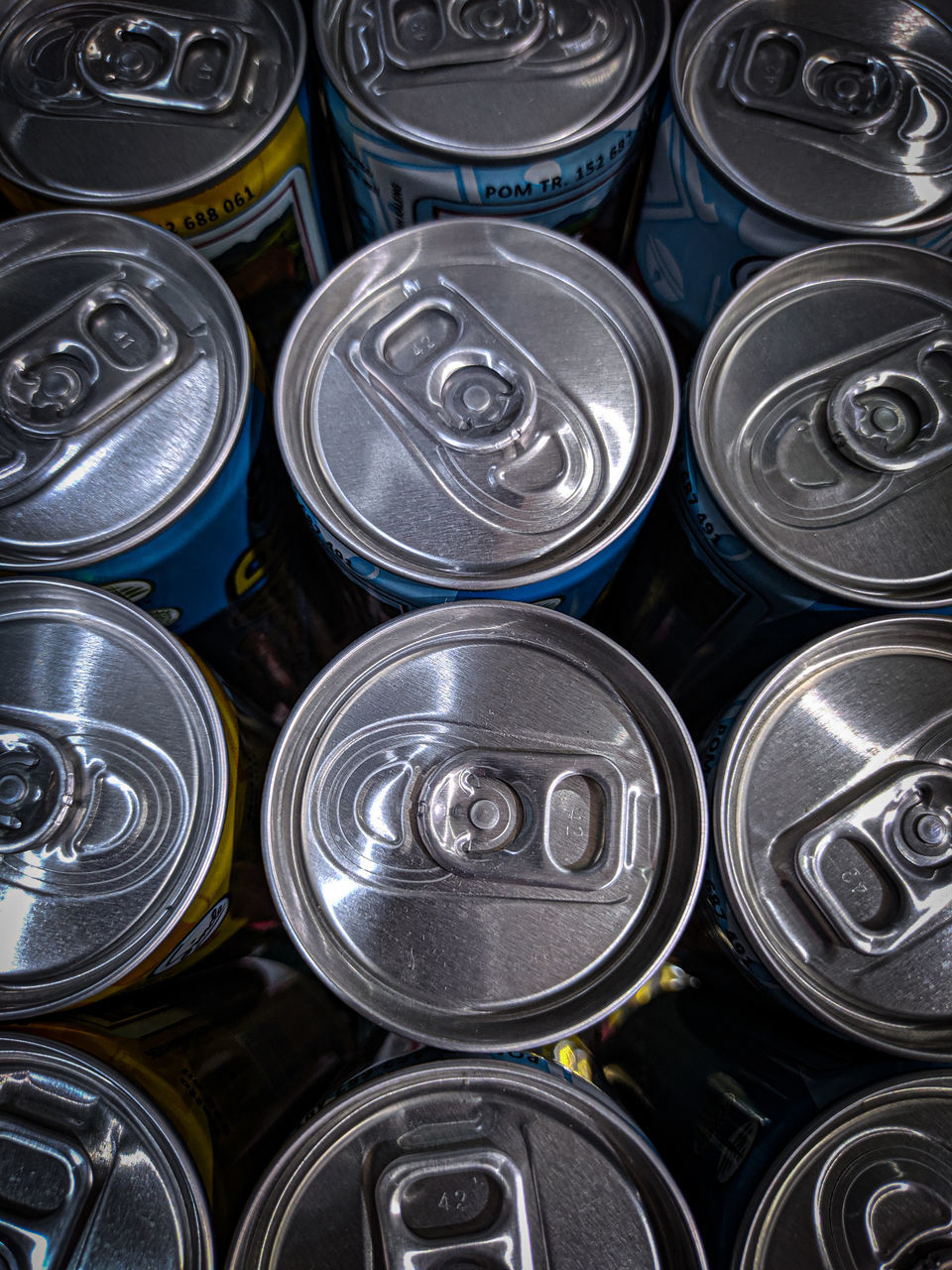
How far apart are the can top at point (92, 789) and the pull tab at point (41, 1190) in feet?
0.36

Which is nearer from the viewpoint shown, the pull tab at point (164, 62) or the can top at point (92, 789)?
the can top at point (92, 789)

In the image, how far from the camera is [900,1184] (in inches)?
28.0

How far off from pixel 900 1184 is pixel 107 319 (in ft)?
3.65

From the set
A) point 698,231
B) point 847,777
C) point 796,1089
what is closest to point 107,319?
point 698,231

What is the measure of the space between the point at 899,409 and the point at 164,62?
898mm

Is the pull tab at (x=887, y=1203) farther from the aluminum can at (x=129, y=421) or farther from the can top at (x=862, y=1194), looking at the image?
the aluminum can at (x=129, y=421)

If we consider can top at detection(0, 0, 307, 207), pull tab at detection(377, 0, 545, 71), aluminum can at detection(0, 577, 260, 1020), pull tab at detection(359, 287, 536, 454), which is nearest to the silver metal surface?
aluminum can at detection(0, 577, 260, 1020)

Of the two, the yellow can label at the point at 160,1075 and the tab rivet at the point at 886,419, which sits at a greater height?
the tab rivet at the point at 886,419

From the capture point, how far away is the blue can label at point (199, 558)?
30.5 inches

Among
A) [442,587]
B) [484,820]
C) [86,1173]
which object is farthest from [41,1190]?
[442,587]

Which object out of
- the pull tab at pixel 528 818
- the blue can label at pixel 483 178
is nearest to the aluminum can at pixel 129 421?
the blue can label at pixel 483 178

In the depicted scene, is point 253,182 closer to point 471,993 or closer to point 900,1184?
point 471,993

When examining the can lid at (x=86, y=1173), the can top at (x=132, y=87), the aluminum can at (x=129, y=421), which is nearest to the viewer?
the can lid at (x=86, y=1173)

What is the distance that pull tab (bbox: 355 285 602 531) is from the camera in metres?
0.81
